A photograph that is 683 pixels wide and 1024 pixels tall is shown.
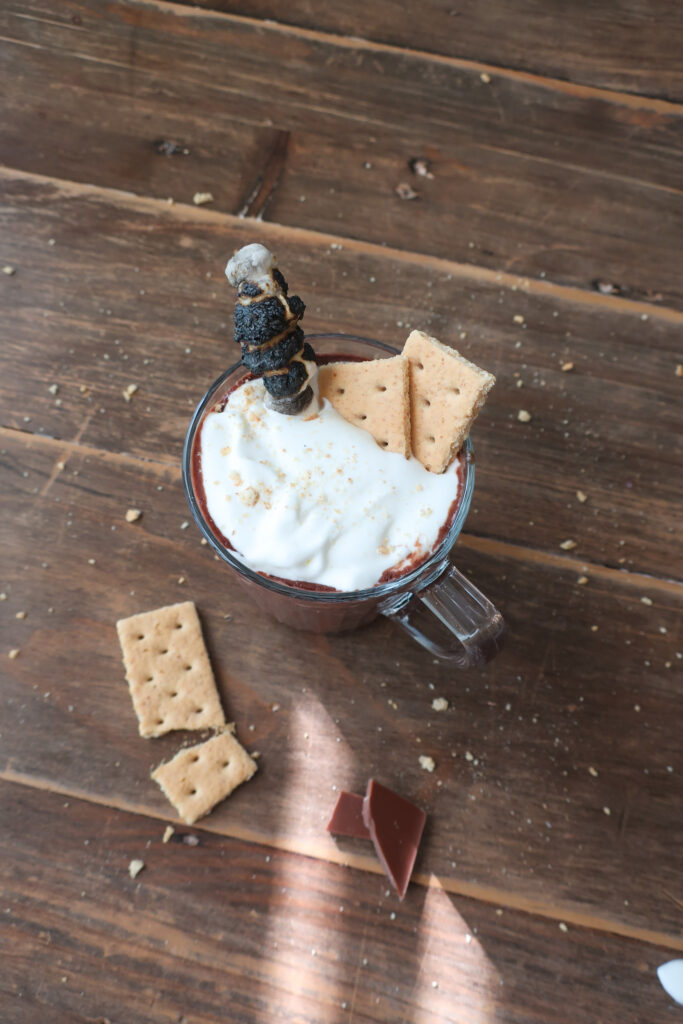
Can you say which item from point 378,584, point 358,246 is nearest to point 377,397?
point 378,584

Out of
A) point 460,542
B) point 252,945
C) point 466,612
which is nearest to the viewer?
point 466,612

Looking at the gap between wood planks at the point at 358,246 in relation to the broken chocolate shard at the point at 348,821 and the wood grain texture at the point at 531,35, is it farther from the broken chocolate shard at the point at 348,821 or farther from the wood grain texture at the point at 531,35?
the broken chocolate shard at the point at 348,821

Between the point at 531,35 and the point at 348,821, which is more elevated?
the point at 531,35

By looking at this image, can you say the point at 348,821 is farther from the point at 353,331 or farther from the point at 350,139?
the point at 350,139

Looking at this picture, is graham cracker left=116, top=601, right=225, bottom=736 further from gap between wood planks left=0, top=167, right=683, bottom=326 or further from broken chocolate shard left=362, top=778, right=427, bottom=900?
gap between wood planks left=0, top=167, right=683, bottom=326

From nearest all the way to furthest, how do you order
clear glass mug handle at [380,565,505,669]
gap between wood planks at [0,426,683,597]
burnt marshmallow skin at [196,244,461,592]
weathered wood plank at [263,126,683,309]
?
burnt marshmallow skin at [196,244,461,592]
clear glass mug handle at [380,565,505,669]
gap between wood planks at [0,426,683,597]
weathered wood plank at [263,126,683,309]

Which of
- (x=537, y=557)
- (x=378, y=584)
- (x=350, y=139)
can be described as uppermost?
(x=350, y=139)

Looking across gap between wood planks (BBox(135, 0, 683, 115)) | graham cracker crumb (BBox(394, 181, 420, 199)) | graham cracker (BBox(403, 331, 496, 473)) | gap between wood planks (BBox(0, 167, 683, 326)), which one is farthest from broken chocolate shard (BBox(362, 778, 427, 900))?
gap between wood planks (BBox(135, 0, 683, 115))
